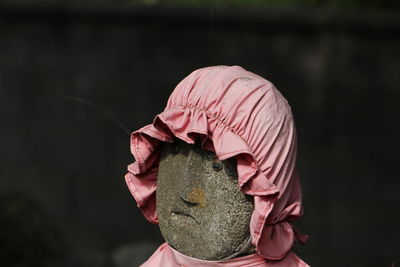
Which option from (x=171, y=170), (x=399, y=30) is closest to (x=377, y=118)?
(x=399, y=30)

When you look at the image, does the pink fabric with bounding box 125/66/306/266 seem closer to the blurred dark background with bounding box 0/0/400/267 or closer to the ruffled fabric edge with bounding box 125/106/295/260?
the ruffled fabric edge with bounding box 125/106/295/260

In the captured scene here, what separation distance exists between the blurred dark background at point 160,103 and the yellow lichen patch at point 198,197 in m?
3.23

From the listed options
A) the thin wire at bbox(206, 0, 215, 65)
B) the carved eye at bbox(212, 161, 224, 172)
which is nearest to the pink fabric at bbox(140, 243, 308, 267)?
the carved eye at bbox(212, 161, 224, 172)

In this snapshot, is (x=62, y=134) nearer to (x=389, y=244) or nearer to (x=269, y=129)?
(x=389, y=244)

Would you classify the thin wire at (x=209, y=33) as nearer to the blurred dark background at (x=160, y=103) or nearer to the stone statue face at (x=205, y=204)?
the blurred dark background at (x=160, y=103)

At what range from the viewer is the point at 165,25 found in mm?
7430

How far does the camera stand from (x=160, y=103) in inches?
290

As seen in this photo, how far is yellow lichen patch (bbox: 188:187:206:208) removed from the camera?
148 inches

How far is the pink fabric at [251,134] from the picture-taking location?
3.63 meters

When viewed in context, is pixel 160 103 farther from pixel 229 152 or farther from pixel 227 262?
pixel 229 152

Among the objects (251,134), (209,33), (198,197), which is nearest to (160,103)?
(209,33)

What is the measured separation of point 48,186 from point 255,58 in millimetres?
1938

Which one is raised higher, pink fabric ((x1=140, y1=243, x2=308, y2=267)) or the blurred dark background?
pink fabric ((x1=140, y1=243, x2=308, y2=267))

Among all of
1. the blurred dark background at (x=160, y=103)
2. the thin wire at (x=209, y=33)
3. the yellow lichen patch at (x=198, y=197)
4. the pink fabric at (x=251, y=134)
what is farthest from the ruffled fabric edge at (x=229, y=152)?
the thin wire at (x=209, y=33)
